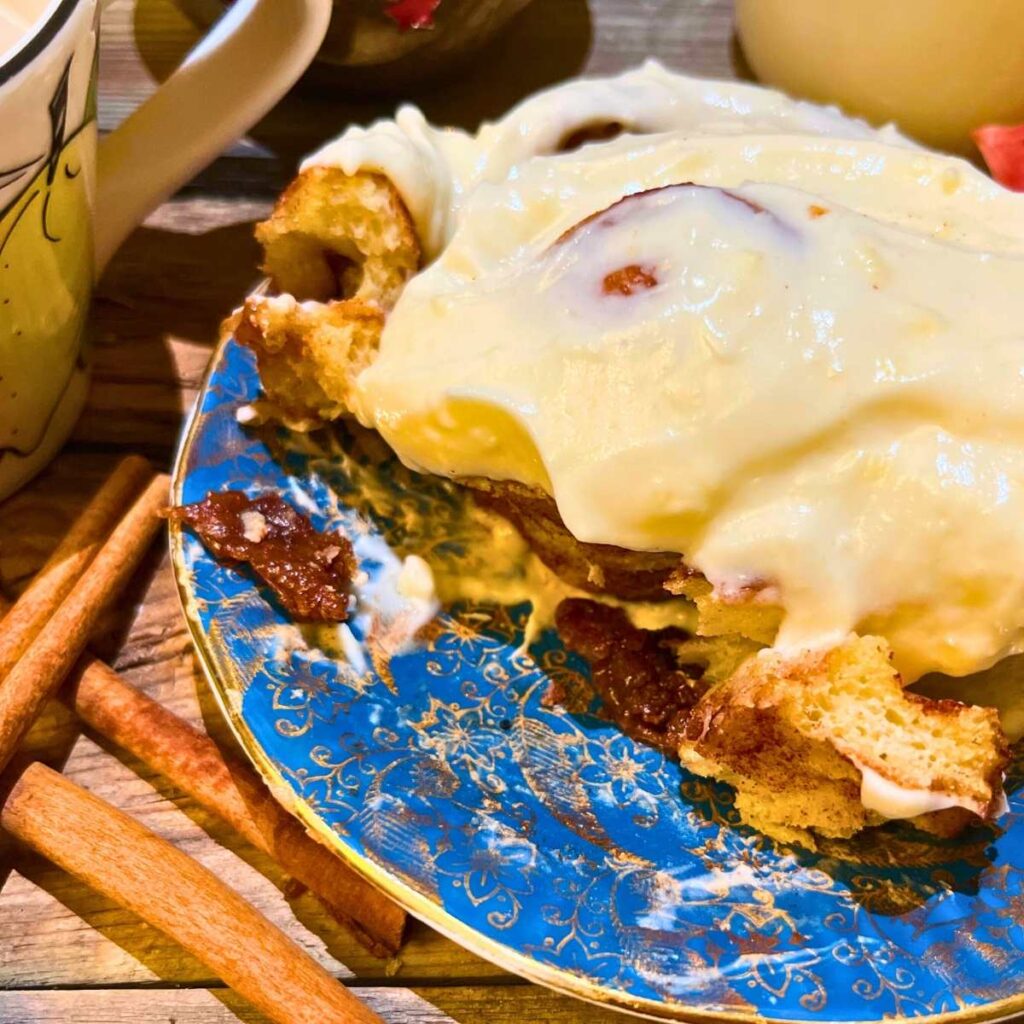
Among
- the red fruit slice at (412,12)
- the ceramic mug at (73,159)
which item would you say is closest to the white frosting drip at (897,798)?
the ceramic mug at (73,159)

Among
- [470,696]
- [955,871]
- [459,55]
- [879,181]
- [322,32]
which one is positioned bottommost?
[955,871]

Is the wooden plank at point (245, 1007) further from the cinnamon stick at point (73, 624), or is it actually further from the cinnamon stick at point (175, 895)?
the cinnamon stick at point (73, 624)

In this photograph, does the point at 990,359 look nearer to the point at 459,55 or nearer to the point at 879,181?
the point at 879,181

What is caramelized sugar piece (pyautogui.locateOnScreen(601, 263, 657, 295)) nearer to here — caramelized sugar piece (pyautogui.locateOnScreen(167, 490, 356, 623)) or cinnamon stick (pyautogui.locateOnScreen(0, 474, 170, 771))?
caramelized sugar piece (pyautogui.locateOnScreen(167, 490, 356, 623))

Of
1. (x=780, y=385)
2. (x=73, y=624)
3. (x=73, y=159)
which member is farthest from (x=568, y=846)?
(x=73, y=159)

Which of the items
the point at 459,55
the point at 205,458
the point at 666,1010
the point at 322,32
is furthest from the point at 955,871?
the point at 459,55

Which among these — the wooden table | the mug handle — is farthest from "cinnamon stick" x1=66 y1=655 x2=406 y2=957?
the mug handle

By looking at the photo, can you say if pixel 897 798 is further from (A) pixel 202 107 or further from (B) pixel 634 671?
(A) pixel 202 107
